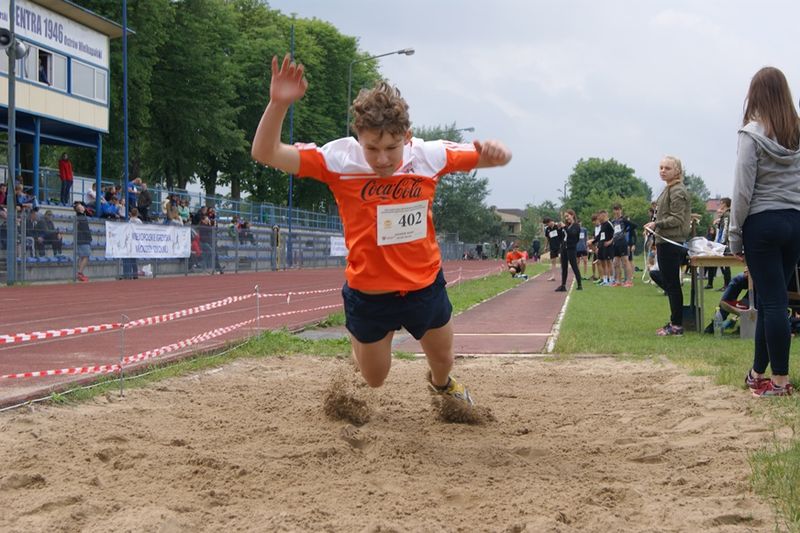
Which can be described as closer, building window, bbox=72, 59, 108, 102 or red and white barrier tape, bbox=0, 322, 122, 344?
red and white barrier tape, bbox=0, 322, 122, 344

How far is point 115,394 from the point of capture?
5.96 meters

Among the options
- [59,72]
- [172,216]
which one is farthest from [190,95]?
[172,216]

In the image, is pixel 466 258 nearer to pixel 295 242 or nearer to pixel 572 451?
pixel 295 242

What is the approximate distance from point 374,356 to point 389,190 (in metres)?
1.03

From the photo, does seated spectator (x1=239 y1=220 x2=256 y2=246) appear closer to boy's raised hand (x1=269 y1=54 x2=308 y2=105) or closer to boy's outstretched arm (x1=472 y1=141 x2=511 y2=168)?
boy's outstretched arm (x1=472 y1=141 x2=511 y2=168)

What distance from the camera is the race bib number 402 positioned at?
4480 mm

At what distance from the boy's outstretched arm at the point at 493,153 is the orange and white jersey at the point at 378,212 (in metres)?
0.35

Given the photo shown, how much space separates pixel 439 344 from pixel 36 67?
26241mm

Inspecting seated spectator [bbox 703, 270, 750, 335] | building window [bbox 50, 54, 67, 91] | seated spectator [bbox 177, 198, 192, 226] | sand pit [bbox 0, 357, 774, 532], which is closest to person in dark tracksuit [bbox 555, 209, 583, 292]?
seated spectator [bbox 703, 270, 750, 335]

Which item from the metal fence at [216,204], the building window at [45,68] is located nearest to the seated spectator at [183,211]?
the metal fence at [216,204]

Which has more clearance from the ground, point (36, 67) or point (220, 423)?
point (36, 67)

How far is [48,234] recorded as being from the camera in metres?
Result: 19.9

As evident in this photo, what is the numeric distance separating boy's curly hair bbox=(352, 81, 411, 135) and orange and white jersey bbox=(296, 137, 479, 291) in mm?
284

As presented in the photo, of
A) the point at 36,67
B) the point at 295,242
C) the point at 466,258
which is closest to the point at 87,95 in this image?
the point at 36,67
